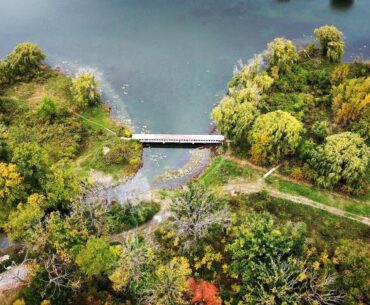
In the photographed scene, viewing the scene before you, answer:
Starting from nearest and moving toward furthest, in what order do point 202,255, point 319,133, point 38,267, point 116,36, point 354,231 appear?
1. point 38,267
2. point 202,255
3. point 354,231
4. point 319,133
5. point 116,36

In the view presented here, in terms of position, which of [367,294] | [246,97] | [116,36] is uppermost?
[116,36]

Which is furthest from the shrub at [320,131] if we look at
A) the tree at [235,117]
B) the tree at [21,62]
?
the tree at [21,62]

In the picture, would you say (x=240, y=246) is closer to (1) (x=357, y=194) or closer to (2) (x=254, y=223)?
(2) (x=254, y=223)

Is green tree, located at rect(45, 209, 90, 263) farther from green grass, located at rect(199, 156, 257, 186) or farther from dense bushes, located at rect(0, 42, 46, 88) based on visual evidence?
dense bushes, located at rect(0, 42, 46, 88)

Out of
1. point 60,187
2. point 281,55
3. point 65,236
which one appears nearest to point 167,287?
point 65,236

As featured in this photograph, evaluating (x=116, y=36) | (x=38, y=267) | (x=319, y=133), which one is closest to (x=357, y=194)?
(x=319, y=133)

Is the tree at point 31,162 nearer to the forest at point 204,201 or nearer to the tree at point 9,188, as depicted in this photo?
the forest at point 204,201
